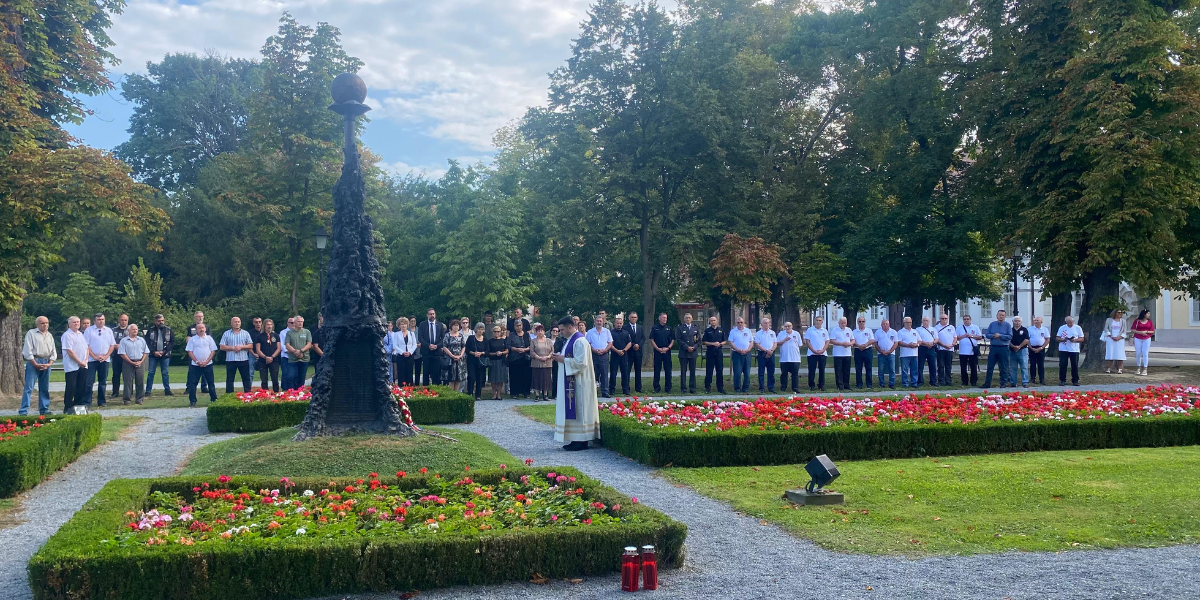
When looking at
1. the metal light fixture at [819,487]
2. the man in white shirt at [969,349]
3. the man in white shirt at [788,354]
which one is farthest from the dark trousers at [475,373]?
the metal light fixture at [819,487]

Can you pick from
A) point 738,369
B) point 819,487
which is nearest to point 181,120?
point 738,369

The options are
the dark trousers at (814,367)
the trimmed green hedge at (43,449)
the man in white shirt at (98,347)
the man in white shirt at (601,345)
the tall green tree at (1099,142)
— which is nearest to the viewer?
the trimmed green hedge at (43,449)

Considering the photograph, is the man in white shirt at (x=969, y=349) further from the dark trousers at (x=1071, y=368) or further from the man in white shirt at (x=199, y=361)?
the man in white shirt at (x=199, y=361)

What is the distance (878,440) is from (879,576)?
545 centimetres

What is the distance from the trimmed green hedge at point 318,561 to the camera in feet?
17.2

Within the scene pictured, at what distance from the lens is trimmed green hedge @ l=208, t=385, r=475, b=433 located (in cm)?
1377

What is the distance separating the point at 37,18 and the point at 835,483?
2043 cm

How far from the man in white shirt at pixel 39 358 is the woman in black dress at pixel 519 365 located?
872 centimetres

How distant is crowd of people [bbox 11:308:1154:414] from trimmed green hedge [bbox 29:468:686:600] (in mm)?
11933

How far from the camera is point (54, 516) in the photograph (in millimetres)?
8102

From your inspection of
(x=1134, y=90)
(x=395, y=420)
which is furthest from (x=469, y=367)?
(x=1134, y=90)

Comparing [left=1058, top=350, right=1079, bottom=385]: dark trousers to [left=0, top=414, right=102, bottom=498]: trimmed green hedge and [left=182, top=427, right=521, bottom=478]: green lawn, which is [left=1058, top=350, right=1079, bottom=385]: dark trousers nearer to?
[left=182, top=427, right=521, bottom=478]: green lawn

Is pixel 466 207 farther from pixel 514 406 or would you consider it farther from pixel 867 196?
pixel 514 406

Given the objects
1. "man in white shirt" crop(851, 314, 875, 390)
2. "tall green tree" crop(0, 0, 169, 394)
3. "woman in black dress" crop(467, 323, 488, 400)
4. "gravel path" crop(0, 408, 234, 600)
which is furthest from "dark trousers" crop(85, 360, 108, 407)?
"man in white shirt" crop(851, 314, 875, 390)
